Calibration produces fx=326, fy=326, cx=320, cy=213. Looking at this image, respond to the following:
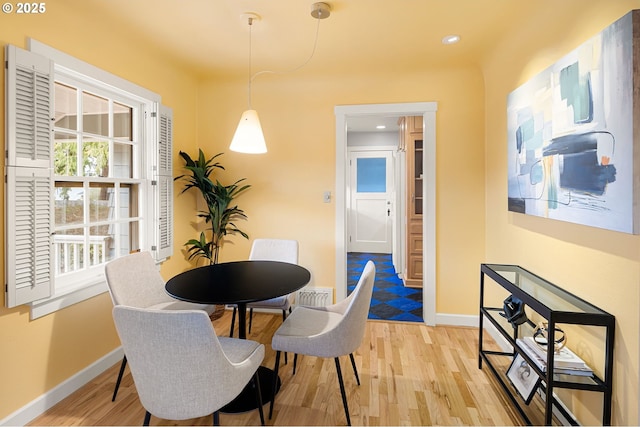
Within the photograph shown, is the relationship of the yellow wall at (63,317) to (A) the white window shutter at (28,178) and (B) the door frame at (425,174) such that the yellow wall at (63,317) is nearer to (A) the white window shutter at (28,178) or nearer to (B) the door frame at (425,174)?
(A) the white window shutter at (28,178)

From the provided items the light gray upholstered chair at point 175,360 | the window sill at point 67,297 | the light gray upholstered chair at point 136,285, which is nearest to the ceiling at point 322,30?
the light gray upholstered chair at point 136,285

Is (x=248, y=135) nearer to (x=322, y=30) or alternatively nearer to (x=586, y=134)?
(x=322, y=30)

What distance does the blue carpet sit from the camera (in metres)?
3.50

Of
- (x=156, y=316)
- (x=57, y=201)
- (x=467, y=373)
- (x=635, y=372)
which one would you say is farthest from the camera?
(x=467, y=373)

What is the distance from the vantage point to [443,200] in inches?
125

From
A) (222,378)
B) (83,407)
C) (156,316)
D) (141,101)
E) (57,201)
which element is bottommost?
(83,407)

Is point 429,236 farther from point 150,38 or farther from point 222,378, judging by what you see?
point 150,38

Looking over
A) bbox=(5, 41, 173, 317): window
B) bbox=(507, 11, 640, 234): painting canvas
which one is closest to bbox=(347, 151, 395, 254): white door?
bbox=(5, 41, 173, 317): window

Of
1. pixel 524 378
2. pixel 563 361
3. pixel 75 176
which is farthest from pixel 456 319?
pixel 75 176

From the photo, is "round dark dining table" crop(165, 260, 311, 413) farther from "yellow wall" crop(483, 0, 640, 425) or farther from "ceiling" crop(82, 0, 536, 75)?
"ceiling" crop(82, 0, 536, 75)

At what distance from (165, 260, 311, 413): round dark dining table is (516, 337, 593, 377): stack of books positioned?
130cm

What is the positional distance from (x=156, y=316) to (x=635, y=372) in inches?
76.0

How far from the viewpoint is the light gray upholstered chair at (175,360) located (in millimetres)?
1224

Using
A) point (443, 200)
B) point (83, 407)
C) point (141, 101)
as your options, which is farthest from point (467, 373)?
point (141, 101)
